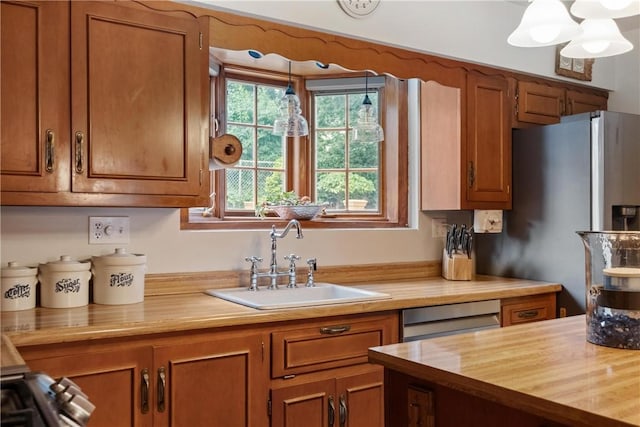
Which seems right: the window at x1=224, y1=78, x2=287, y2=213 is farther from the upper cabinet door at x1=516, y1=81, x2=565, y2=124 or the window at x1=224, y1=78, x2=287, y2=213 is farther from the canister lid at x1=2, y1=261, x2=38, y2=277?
the upper cabinet door at x1=516, y1=81, x2=565, y2=124

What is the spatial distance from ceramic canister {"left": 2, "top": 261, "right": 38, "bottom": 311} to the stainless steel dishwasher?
1.46m

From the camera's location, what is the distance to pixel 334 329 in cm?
223

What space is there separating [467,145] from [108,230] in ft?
6.20

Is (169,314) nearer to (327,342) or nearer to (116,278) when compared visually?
(116,278)

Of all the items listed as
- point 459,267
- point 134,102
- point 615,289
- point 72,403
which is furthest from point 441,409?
point 459,267

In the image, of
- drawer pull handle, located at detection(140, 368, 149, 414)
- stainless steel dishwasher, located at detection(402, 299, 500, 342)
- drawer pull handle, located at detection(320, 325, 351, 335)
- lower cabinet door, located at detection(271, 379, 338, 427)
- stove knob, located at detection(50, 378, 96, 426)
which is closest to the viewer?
stove knob, located at detection(50, 378, 96, 426)

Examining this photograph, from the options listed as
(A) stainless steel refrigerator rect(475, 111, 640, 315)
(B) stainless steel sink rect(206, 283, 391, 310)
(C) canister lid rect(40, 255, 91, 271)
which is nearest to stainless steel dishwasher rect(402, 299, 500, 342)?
(B) stainless steel sink rect(206, 283, 391, 310)

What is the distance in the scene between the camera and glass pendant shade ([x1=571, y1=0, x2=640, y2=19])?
4.95 ft

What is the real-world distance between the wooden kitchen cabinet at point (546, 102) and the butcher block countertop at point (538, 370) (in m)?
1.92

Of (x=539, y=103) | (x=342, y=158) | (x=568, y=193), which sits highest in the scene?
(x=539, y=103)

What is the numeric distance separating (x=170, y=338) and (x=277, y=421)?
0.53 m

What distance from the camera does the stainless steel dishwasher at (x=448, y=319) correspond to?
8.00 feet

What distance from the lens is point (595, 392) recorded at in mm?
1118

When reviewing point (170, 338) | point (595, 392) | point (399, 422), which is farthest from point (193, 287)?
point (595, 392)
